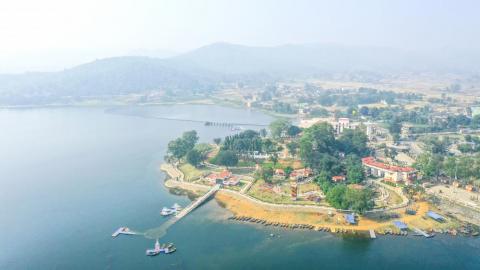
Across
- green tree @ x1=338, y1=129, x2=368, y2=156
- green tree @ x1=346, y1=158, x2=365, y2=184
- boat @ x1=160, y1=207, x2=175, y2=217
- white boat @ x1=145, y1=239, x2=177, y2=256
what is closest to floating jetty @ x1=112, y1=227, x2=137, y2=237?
white boat @ x1=145, y1=239, x2=177, y2=256

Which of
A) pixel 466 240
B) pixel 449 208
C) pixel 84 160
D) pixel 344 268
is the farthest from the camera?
pixel 84 160

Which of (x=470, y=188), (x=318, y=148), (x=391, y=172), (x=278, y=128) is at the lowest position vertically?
(x=470, y=188)

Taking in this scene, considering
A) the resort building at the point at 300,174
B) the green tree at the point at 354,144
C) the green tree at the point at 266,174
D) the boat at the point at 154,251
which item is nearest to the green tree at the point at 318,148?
the resort building at the point at 300,174

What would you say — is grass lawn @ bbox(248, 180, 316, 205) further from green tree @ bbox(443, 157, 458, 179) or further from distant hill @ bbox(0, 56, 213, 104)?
distant hill @ bbox(0, 56, 213, 104)

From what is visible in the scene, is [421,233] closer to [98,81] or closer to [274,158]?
[274,158]

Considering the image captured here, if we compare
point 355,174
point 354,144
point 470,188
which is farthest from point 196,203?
point 470,188

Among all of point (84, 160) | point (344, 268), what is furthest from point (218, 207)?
point (84, 160)

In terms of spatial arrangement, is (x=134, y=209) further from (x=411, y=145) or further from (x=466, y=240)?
(x=411, y=145)
